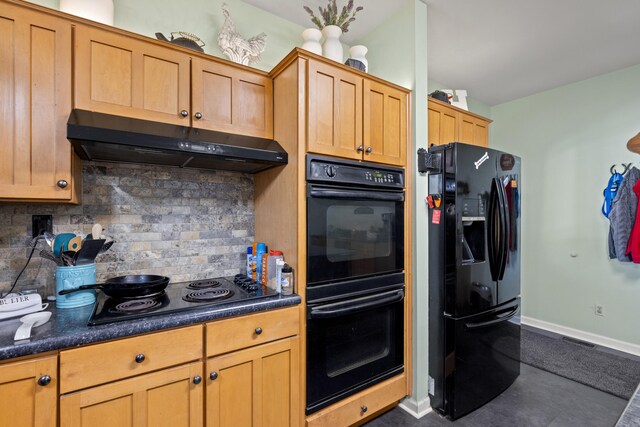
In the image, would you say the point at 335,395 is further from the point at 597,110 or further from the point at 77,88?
the point at 597,110

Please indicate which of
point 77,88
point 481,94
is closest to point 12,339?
point 77,88

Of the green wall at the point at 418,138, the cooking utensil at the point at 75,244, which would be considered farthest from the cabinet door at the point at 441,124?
the cooking utensil at the point at 75,244

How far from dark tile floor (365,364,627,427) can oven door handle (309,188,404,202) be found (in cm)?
149

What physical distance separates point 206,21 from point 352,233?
5.62 feet

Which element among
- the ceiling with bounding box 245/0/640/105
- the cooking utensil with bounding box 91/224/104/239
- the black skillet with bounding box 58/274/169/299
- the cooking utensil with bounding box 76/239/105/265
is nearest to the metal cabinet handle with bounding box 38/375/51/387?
the black skillet with bounding box 58/274/169/299

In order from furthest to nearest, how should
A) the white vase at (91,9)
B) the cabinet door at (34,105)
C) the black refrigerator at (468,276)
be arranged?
the black refrigerator at (468,276), the white vase at (91,9), the cabinet door at (34,105)

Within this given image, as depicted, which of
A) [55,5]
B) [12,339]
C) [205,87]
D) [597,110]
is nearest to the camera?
[12,339]

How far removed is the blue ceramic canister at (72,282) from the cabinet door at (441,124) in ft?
8.07

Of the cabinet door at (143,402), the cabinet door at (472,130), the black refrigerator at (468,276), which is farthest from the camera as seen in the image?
the cabinet door at (472,130)

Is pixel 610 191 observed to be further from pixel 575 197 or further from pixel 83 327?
pixel 83 327

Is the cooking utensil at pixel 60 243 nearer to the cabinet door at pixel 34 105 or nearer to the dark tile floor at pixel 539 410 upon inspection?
the cabinet door at pixel 34 105

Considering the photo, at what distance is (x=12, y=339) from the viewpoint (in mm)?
1106

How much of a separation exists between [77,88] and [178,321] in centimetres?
119

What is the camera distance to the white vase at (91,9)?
60.4 inches
